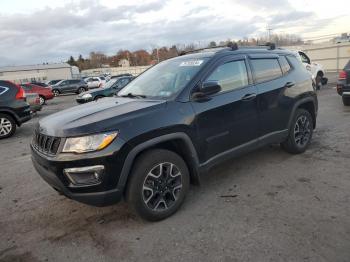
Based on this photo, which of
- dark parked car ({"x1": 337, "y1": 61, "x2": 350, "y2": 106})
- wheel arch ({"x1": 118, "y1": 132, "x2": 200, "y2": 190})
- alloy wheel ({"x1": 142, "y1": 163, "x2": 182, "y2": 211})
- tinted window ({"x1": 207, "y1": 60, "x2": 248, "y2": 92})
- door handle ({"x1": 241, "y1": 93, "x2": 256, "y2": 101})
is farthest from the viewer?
dark parked car ({"x1": 337, "y1": 61, "x2": 350, "y2": 106})

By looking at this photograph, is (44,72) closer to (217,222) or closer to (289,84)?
(289,84)

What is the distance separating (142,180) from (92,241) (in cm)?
80

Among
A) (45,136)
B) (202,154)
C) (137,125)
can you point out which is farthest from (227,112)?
(45,136)

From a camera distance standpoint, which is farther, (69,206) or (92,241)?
(69,206)

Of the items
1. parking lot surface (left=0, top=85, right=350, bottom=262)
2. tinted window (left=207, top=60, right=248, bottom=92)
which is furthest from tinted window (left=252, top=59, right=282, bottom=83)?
parking lot surface (left=0, top=85, right=350, bottom=262)

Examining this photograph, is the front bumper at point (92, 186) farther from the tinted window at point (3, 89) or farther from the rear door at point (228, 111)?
the tinted window at point (3, 89)

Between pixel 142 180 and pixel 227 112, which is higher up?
pixel 227 112

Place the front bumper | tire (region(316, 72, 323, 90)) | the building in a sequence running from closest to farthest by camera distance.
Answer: the front bumper < tire (region(316, 72, 323, 90)) < the building

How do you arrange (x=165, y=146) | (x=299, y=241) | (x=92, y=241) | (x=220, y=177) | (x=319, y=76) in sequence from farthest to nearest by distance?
(x=319, y=76), (x=220, y=177), (x=165, y=146), (x=92, y=241), (x=299, y=241)

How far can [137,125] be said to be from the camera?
137 inches

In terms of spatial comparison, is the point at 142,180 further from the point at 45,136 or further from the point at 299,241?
the point at 299,241

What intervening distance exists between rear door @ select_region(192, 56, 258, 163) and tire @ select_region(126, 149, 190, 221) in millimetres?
419

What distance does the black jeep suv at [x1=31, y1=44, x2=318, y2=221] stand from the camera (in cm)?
336

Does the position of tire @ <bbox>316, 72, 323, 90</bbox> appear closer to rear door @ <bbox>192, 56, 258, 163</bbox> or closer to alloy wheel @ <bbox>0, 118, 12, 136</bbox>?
rear door @ <bbox>192, 56, 258, 163</bbox>
